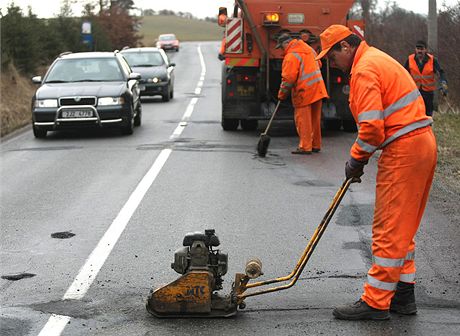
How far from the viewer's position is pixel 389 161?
6488 millimetres

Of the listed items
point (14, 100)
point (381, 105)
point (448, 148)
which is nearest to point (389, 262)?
point (381, 105)

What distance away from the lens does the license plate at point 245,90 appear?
18.5m

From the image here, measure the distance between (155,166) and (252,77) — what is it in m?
4.69

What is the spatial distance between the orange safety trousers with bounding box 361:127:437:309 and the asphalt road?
288 millimetres

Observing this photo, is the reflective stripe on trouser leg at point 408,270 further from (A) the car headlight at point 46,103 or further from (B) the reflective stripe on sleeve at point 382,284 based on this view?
(A) the car headlight at point 46,103

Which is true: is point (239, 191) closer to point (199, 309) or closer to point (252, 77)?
point (199, 309)

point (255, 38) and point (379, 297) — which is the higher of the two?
point (255, 38)

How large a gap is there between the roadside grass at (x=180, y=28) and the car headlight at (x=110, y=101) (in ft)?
302

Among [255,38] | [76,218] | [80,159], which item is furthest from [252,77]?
[76,218]

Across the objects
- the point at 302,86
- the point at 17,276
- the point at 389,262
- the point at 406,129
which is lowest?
the point at 17,276

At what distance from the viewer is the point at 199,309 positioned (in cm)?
653

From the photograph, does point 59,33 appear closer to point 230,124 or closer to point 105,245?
point 230,124

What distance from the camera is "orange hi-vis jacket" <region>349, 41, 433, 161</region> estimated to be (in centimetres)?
639

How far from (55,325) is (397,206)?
234cm
